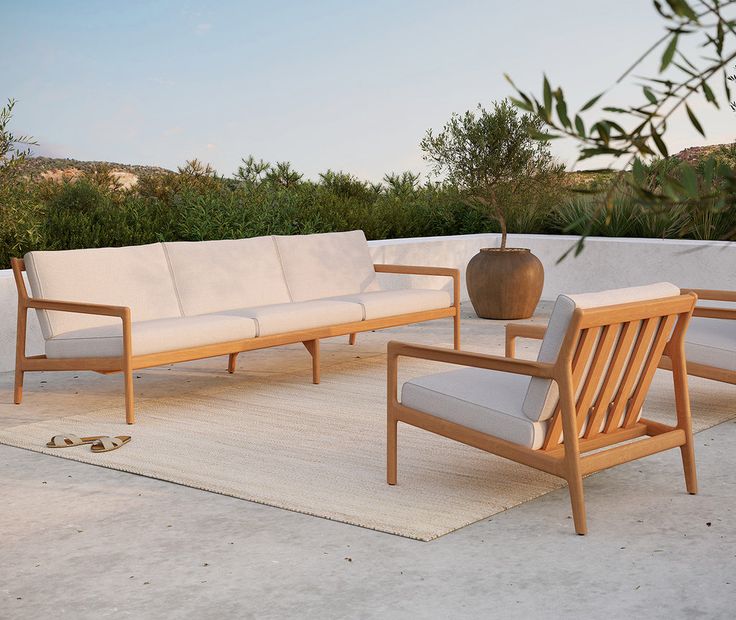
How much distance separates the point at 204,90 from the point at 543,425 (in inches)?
614

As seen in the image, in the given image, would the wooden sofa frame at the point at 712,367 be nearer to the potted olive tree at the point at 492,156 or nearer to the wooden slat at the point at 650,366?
the wooden slat at the point at 650,366

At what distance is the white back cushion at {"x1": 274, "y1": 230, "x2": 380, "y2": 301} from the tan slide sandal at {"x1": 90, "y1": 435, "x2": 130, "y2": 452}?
2392 millimetres

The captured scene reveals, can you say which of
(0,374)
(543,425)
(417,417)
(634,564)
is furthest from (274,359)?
(634,564)

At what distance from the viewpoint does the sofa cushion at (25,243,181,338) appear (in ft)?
18.5

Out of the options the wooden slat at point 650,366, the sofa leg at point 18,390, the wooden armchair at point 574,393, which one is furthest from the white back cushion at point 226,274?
the wooden slat at point 650,366

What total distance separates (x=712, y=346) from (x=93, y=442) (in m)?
3.07

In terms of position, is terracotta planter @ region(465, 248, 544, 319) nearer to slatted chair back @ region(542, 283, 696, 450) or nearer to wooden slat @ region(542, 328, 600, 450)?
slatted chair back @ region(542, 283, 696, 450)

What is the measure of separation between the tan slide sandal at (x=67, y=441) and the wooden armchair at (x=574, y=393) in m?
1.60

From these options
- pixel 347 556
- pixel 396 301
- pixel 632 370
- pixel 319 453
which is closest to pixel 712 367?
pixel 632 370

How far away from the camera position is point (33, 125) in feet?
66.4

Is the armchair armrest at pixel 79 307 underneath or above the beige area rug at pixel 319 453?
above

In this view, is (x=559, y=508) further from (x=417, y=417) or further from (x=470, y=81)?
(x=470, y=81)

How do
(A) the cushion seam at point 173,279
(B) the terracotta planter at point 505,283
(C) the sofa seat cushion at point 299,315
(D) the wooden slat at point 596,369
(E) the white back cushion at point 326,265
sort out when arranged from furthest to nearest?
1. (B) the terracotta planter at point 505,283
2. (E) the white back cushion at point 326,265
3. (A) the cushion seam at point 173,279
4. (C) the sofa seat cushion at point 299,315
5. (D) the wooden slat at point 596,369

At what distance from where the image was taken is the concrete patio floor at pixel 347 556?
292 centimetres
